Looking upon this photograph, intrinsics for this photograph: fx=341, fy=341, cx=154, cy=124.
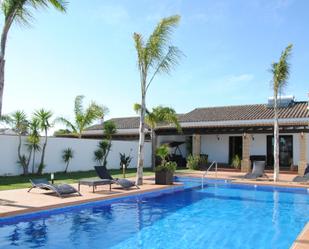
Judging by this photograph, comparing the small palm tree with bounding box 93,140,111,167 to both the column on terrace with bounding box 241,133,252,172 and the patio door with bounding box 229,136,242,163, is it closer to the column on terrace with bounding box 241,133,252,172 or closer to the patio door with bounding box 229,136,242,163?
the column on terrace with bounding box 241,133,252,172

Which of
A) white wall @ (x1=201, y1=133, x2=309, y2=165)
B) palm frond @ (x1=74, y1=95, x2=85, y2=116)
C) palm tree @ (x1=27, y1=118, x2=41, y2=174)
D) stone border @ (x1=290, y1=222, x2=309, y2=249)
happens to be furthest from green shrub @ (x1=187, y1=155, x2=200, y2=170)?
stone border @ (x1=290, y1=222, x2=309, y2=249)

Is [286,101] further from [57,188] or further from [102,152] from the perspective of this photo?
[57,188]

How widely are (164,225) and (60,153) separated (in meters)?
13.6

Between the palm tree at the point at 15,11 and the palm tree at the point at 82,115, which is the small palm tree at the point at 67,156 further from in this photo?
the palm tree at the point at 15,11

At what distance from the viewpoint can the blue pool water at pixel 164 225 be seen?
25.6 feet

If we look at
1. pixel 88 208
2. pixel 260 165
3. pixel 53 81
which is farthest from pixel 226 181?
pixel 53 81

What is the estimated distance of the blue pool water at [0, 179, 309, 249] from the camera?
25.6ft

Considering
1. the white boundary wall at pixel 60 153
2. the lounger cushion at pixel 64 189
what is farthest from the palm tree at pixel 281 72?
the white boundary wall at pixel 60 153

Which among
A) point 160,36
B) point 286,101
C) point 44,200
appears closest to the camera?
point 44,200

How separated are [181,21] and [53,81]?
941cm

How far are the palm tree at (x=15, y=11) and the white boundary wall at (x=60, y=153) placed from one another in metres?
8.59

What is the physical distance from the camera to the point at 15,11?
10.4 metres

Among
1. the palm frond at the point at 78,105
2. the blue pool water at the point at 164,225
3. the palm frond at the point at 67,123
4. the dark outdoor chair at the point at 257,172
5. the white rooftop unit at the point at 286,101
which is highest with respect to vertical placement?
the white rooftop unit at the point at 286,101

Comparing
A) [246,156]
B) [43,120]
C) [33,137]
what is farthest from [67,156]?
[246,156]
